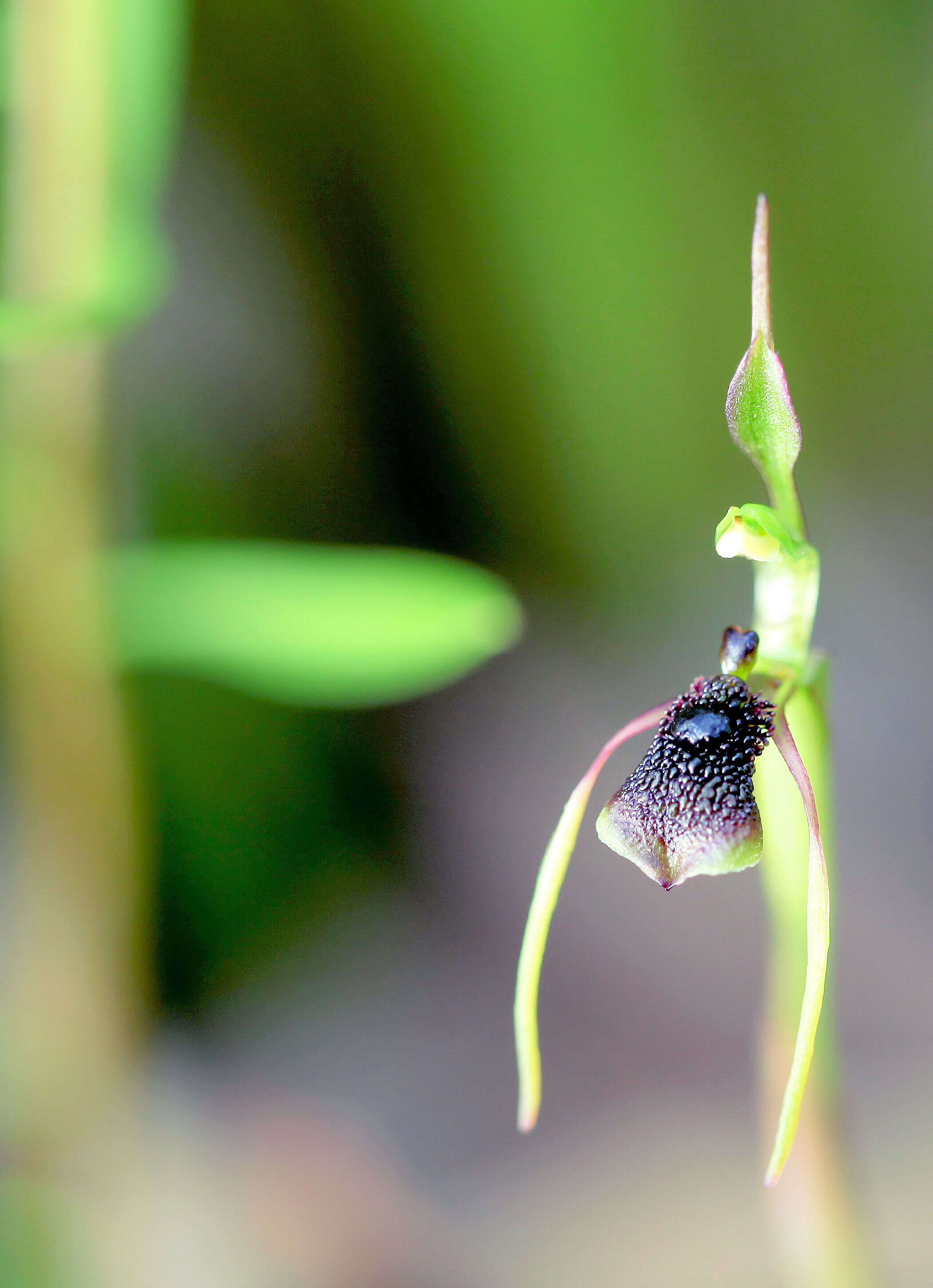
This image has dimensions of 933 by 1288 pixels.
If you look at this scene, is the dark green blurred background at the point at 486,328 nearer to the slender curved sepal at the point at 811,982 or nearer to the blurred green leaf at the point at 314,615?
the blurred green leaf at the point at 314,615

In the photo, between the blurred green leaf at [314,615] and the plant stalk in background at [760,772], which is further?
the blurred green leaf at [314,615]

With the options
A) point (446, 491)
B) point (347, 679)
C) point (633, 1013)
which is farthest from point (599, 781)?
point (347, 679)

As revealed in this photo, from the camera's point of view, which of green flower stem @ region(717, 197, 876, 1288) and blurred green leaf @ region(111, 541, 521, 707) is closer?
green flower stem @ region(717, 197, 876, 1288)

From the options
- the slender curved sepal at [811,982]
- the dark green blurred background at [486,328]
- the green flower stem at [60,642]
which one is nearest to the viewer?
the slender curved sepal at [811,982]

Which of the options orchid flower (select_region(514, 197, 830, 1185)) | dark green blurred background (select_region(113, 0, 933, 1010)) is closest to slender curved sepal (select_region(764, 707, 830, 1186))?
orchid flower (select_region(514, 197, 830, 1185))

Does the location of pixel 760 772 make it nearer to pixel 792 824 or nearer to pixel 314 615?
pixel 792 824

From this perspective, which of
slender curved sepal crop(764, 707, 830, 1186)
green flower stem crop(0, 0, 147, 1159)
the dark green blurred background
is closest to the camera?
slender curved sepal crop(764, 707, 830, 1186)

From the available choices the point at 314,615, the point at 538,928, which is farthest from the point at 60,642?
the point at 538,928

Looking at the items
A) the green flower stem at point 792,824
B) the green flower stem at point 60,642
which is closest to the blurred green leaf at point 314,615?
the green flower stem at point 60,642

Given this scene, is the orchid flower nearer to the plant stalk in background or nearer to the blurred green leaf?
the plant stalk in background
